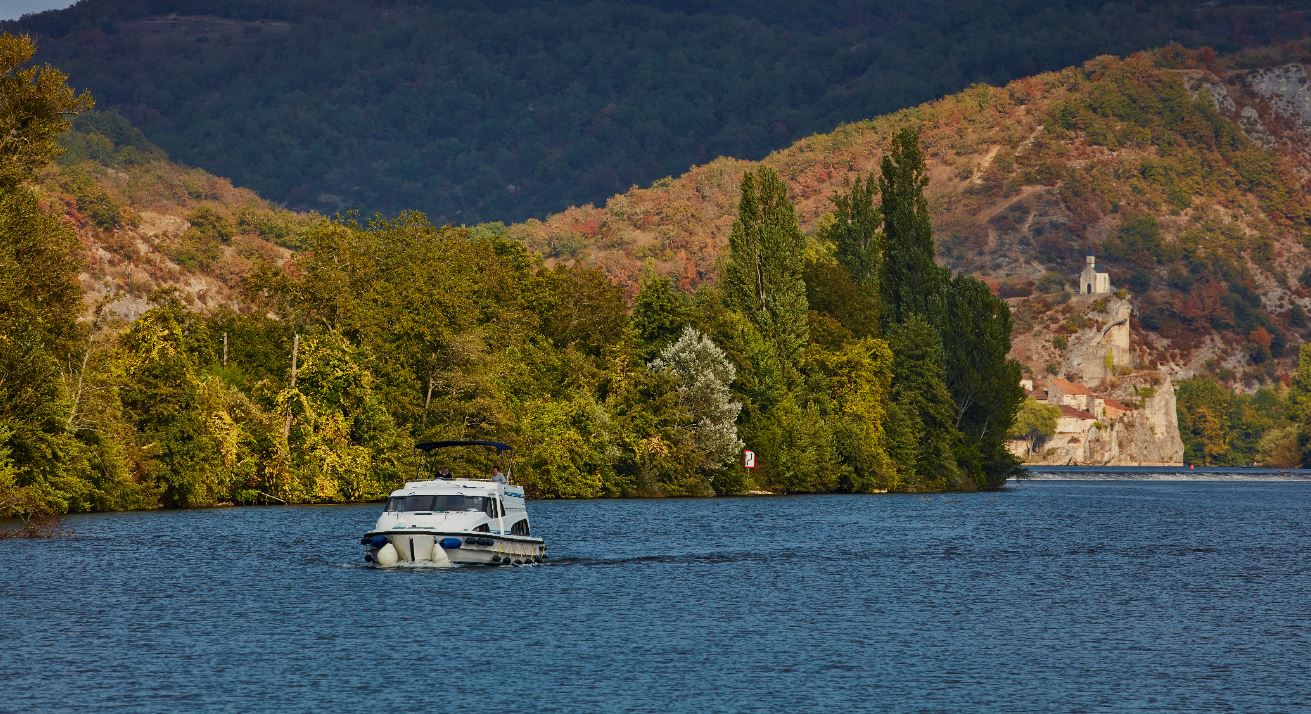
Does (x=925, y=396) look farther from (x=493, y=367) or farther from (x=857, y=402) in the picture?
(x=493, y=367)

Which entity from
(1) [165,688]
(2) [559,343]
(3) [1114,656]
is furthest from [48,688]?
(2) [559,343]

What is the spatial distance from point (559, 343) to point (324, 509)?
116 feet

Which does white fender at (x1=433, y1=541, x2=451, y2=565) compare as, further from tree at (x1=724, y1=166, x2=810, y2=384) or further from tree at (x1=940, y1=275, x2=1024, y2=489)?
tree at (x1=940, y1=275, x2=1024, y2=489)

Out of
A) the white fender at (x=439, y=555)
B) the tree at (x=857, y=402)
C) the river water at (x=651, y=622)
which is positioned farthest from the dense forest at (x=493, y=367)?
the white fender at (x=439, y=555)

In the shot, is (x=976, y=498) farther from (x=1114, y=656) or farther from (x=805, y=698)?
(x=805, y=698)

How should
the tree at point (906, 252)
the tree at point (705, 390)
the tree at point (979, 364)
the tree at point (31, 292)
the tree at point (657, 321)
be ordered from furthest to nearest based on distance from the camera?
the tree at point (906, 252) < the tree at point (979, 364) < the tree at point (657, 321) < the tree at point (705, 390) < the tree at point (31, 292)

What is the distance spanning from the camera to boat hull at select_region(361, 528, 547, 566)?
214 ft

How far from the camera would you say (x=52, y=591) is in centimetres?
5731

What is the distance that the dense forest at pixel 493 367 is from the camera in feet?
263

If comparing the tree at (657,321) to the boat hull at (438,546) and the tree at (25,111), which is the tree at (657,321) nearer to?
the tree at (25,111)

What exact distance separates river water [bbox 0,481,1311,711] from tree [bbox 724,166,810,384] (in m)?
42.9

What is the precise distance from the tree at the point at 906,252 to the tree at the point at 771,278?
16803 millimetres

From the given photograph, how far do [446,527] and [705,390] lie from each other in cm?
5714

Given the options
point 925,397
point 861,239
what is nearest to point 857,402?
point 925,397
